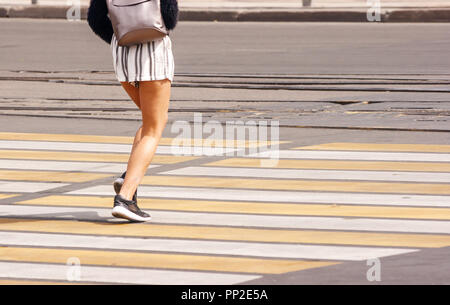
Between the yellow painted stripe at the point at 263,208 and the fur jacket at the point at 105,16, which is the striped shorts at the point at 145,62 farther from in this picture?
the yellow painted stripe at the point at 263,208

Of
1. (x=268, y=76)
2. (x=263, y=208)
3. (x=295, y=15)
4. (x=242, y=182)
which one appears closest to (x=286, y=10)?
(x=295, y=15)

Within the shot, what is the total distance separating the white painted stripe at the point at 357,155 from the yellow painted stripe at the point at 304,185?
1154mm

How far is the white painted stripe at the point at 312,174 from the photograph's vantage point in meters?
9.62

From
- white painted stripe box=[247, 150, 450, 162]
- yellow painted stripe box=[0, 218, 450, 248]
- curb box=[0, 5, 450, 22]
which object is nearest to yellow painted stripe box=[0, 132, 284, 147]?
white painted stripe box=[247, 150, 450, 162]

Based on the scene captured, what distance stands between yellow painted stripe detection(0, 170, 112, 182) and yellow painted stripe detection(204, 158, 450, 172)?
1.00 m

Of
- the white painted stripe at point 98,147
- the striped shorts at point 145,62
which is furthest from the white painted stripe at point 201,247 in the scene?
the white painted stripe at point 98,147

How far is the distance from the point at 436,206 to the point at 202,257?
6.50 ft

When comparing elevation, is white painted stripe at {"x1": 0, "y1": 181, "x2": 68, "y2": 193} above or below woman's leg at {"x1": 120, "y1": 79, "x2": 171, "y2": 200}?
below

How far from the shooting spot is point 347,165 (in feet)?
33.6

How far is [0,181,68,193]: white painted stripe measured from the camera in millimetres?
9297

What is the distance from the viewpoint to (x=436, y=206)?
844 cm

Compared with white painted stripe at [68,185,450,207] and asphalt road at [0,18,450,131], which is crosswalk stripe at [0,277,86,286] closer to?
white painted stripe at [68,185,450,207]
